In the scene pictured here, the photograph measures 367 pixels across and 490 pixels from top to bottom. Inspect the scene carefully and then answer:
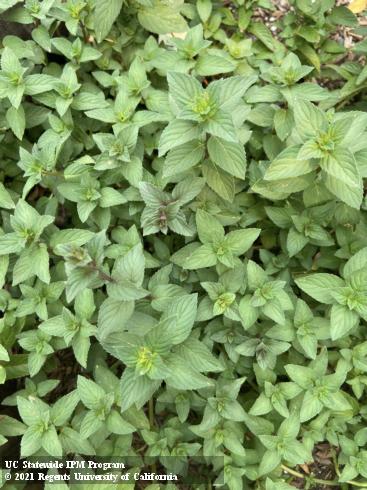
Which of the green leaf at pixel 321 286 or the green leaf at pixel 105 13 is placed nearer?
the green leaf at pixel 321 286

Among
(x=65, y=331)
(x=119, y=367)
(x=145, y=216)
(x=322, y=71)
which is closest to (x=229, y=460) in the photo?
(x=119, y=367)

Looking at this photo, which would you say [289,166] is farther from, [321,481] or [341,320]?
[321,481]

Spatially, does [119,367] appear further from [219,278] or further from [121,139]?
[121,139]

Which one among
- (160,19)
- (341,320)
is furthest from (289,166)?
(160,19)

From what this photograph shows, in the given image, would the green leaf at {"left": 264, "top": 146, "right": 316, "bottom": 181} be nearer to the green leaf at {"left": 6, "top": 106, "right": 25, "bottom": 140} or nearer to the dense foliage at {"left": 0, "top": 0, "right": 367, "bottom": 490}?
the dense foliage at {"left": 0, "top": 0, "right": 367, "bottom": 490}

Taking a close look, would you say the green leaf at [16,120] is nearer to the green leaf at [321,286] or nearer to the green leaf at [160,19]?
the green leaf at [160,19]

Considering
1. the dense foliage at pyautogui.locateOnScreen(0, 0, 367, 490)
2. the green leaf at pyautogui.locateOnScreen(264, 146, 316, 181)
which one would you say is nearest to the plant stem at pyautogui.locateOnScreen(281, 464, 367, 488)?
the dense foliage at pyautogui.locateOnScreen(0, 0, 367, 490)

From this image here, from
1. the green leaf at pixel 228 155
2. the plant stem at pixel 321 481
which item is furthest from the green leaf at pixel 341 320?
the plant stem at pixel 321 481

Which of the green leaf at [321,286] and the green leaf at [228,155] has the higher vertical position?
the green leaf at [228,155]

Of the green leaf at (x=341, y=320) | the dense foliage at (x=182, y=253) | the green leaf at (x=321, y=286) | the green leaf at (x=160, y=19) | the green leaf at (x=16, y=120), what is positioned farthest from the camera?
the green leaf at (x=160, y=19)
